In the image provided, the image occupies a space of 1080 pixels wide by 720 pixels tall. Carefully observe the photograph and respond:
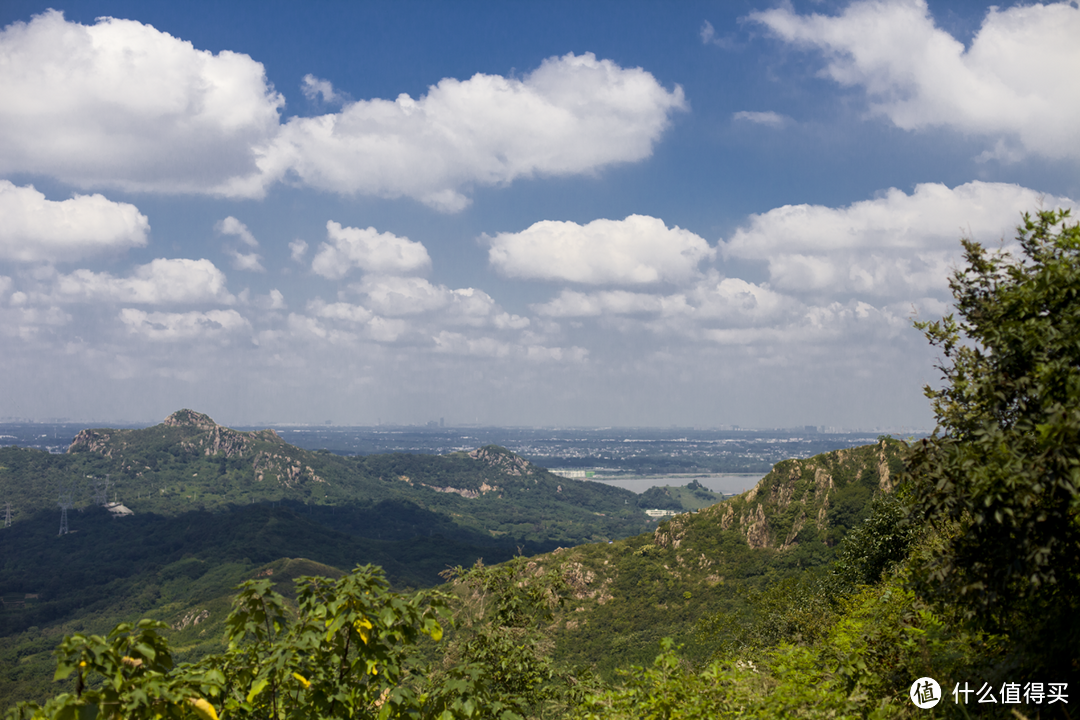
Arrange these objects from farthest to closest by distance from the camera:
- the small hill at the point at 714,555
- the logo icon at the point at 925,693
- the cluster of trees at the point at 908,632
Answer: the small hill at the point at 714,555, the logo icon at the point at 925,693, the cluster of trees at the point at 908,632

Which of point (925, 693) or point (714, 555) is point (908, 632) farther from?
point (714, 555)

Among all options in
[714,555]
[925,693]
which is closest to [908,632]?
[925,693]

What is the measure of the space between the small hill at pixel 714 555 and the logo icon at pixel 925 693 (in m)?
76.1

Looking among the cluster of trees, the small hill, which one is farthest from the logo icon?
the small hill

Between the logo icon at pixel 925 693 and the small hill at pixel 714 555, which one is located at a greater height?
the logo icon at pixel 925 693

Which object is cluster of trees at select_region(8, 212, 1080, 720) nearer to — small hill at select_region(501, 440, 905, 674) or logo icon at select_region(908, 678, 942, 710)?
logo icon at select_region(908, 678, 942, 710)

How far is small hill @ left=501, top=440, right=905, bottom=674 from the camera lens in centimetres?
9206

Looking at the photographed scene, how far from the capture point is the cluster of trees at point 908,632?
23.5 ft

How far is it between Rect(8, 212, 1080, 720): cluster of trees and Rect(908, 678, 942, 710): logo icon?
0.85 feet

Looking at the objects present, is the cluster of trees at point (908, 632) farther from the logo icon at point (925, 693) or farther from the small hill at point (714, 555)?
the small hill at point (714, 555)

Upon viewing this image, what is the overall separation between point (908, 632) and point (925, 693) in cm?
151

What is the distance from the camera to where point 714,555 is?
356 ft

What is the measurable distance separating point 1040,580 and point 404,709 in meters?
8.37

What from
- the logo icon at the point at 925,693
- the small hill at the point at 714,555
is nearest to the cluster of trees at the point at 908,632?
the logo icon at the point at 925,693
